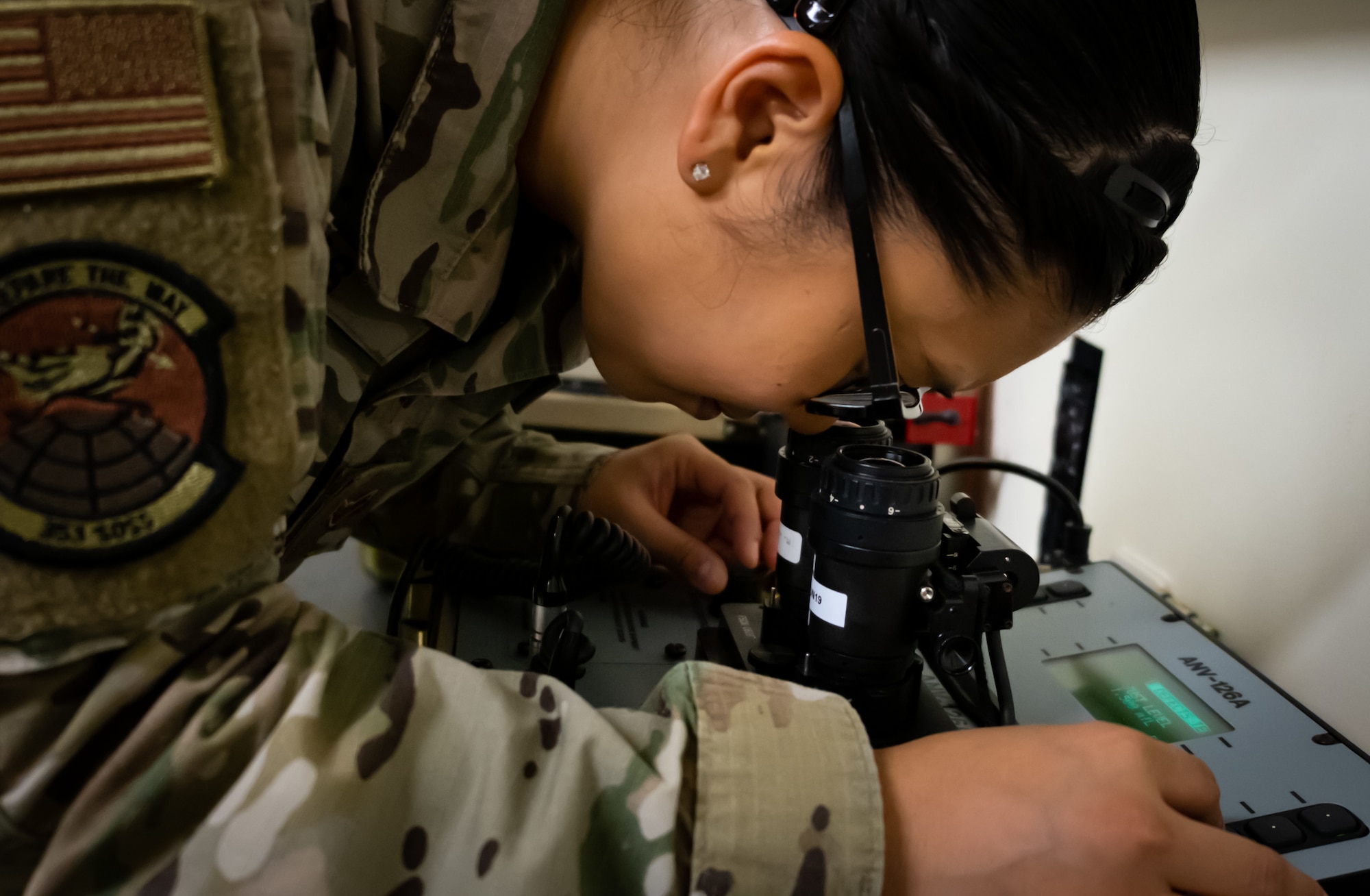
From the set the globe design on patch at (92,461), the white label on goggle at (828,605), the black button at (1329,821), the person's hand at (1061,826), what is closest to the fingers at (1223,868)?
the person's hand at (1061,826)

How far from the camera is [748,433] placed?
1.27m

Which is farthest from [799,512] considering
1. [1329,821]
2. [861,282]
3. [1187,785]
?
[1329,821]

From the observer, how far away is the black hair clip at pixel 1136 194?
529mm

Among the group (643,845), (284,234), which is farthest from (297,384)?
(643,845)

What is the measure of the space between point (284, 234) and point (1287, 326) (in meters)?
0.84

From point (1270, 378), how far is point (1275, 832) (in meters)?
0.45

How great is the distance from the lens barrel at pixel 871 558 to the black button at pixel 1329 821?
10.3 inches

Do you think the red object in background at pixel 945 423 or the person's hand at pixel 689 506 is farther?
the red object in background at pixel 945 423

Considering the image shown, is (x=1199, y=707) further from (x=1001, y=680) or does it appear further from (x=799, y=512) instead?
(x=799, y=512)

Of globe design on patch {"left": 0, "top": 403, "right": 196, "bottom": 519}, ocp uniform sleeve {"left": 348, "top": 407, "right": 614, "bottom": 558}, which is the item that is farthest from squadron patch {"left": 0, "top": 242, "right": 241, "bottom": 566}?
ocp uniform sleeve {"left": 348, "top": 407, "right": 614, "bottom": 558}

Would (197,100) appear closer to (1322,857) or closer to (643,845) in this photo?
(643,845)

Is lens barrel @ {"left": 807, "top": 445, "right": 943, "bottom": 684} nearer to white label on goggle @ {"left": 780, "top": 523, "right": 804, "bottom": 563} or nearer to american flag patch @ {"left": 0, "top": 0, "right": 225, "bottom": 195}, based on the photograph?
white label on goggle @ {"left": 780, "top": 523, "right": 804, "bottom": 563}

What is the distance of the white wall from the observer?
76cm

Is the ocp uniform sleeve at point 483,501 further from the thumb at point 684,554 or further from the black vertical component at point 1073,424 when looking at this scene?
the black vertical component at point 1073,424
